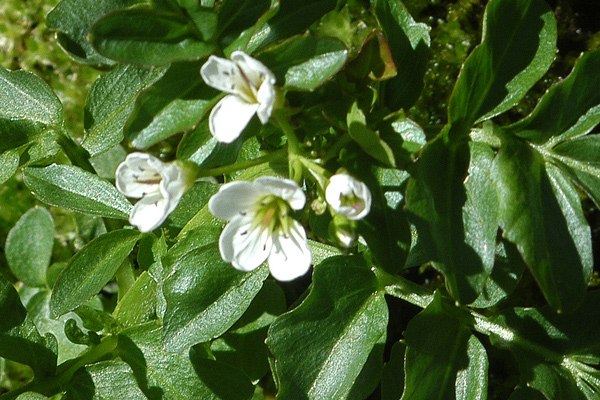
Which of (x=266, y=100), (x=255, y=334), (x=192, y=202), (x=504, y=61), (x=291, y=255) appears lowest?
(x=255, y=334)

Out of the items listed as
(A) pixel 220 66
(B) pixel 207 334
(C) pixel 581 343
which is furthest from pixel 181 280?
(C) pixel 581 343

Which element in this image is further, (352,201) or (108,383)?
(108,383)

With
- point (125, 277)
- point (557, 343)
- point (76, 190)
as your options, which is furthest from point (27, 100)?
point (557, 343)

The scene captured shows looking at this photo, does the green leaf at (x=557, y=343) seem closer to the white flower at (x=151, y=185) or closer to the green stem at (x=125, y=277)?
the white flower at (x=151, y=185)

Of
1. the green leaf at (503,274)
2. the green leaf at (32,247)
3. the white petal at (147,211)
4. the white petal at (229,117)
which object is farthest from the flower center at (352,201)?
the green leaf at (32,247)

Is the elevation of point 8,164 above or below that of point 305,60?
below

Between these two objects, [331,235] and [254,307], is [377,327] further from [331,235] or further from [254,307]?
[254,307]

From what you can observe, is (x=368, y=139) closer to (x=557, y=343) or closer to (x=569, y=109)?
(x=569, y=109)

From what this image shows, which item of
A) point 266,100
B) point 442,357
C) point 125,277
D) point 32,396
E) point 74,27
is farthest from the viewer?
point 125,277
